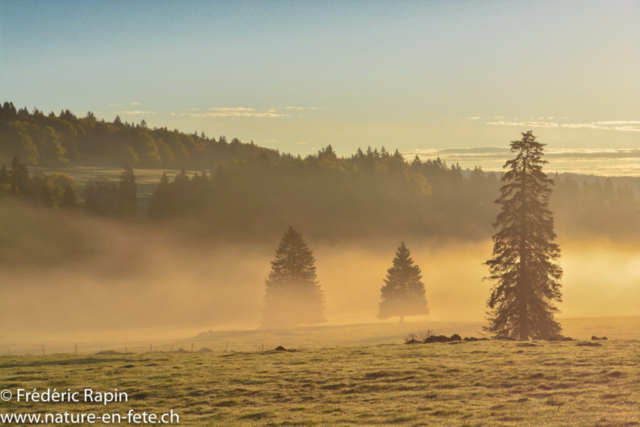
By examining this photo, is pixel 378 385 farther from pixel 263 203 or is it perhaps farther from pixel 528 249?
pixel 263 203

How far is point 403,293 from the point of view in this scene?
77688 millimetres

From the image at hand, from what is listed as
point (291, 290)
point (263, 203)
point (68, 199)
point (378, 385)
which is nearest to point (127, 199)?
point (68, 199)

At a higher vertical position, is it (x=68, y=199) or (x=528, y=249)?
(x=68, y=199)

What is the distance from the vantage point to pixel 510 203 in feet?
128

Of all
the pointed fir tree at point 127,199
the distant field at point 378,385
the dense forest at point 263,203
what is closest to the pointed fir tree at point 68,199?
the dense forest at point 263,203

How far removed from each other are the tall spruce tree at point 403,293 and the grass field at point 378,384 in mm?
48032

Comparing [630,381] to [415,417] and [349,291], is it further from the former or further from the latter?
[349,291]

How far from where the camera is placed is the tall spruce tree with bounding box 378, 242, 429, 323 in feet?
253

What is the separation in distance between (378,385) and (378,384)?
126mm

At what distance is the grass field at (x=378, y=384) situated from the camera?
16.0m

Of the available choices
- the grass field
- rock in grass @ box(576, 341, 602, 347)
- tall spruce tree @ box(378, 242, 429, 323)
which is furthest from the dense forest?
rock in grass @ box(576, 341, 602, 347)

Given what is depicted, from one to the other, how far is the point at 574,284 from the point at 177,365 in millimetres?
120336

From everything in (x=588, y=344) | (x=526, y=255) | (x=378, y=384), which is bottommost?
(x=588, y=344)

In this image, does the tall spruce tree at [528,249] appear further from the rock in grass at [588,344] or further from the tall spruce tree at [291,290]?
the tall spruce tree at [291,290]
